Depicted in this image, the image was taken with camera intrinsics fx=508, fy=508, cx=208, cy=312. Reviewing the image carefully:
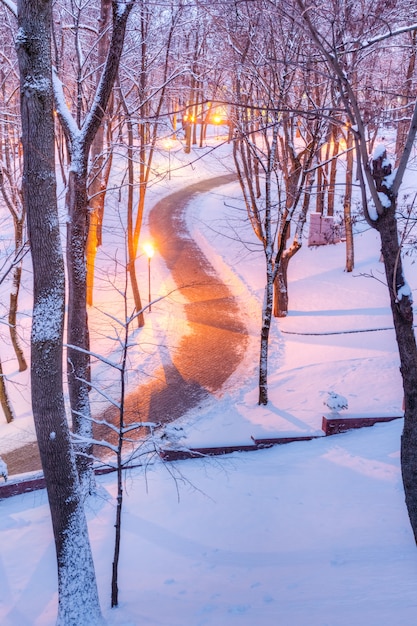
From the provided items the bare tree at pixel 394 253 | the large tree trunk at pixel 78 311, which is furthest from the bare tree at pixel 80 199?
the bare tree at pixel 394 253

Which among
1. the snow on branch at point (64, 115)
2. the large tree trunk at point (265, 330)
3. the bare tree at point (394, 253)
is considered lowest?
the large tree trunk at point (265, 330)

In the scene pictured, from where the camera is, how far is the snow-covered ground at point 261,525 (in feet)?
20.3

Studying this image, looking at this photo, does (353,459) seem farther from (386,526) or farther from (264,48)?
(264,48)

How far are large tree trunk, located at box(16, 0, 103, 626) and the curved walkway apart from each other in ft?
12.2

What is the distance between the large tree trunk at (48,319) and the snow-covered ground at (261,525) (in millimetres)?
956

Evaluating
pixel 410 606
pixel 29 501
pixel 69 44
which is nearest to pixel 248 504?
pixel 410 606

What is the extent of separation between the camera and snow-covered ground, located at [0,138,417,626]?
618cm

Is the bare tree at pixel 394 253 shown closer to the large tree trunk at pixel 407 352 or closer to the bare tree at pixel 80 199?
the large tree trunk at pixel 407 352

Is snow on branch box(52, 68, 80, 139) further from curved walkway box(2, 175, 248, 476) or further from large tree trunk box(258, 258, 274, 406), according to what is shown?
large tree trunk box(258, 258, 274, 406)

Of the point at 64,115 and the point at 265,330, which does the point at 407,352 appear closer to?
the point at 64,115

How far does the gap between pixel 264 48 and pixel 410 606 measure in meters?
10.2

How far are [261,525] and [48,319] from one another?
4694 mm

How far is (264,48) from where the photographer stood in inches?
422

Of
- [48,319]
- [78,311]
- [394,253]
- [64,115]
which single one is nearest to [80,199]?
[64,115]
